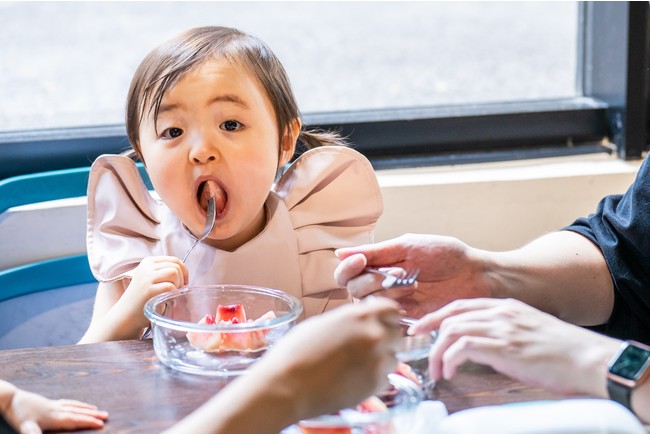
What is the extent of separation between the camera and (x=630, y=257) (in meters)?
1.50

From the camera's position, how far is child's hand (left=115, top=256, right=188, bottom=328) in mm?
1331

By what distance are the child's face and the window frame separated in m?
0.76

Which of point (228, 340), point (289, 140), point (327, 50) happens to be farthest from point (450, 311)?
point (327, 50)

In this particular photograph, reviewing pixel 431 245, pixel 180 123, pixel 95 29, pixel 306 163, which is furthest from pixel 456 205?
pixel 95 29

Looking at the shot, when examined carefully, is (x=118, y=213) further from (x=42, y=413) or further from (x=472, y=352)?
(x=472, y=352)

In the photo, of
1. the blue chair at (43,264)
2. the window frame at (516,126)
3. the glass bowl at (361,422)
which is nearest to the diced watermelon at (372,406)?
the glass bowl at (361,422)

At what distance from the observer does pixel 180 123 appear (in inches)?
57.5

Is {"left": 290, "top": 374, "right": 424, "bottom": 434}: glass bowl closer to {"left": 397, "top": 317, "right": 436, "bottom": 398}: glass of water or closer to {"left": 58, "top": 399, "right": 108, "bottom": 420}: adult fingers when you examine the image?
{"left": 397, "top": 317, "right": 436, "bottom": 398}: glass of water

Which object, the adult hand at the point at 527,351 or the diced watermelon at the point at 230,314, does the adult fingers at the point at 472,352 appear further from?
the diced watermelon at the point at 230,314

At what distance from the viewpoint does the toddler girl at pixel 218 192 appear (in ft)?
4.75

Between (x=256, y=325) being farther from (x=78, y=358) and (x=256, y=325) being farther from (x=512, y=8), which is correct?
(x=512, y=8)

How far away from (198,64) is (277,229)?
0.32m

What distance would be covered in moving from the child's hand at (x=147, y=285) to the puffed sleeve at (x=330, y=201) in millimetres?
308

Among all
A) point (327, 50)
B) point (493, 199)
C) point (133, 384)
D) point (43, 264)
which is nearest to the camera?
point (133, 384)
